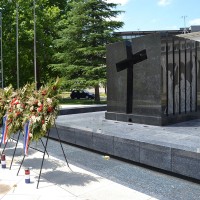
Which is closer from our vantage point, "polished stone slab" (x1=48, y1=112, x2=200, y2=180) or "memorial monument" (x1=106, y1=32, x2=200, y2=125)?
"polished stone slab" (x1=48, y1=112, x2=200, y2=180)

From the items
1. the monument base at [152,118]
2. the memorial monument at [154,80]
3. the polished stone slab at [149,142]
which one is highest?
the memorial monument at [154,80]

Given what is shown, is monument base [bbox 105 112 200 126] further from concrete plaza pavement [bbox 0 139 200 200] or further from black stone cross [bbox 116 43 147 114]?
concrete plaza pavement [bbox 0 139 200 200]

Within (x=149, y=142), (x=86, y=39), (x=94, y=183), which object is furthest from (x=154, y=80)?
(x=86, y=39)

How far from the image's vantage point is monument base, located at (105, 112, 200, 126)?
1101 centimetres

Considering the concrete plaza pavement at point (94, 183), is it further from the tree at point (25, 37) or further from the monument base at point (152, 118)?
the tree at point (25, 37)

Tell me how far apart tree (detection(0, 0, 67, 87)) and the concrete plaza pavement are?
94.5 feet

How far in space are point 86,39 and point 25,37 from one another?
8.74m

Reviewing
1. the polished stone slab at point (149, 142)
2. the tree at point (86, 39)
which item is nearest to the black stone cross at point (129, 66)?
the polished stone slab at point (149, 142)

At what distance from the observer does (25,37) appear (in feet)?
119

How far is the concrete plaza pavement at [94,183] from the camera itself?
6133 millimetres

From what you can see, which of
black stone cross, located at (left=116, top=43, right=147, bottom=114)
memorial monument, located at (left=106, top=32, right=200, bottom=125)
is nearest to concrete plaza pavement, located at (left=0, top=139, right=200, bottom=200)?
memorial monument, located at (left=106, top=32, right=200, bottom=125)

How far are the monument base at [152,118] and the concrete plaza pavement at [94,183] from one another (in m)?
2.88

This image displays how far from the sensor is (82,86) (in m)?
30.4

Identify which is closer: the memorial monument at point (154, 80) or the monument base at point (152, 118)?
the memorial monument at point (154, 80)
